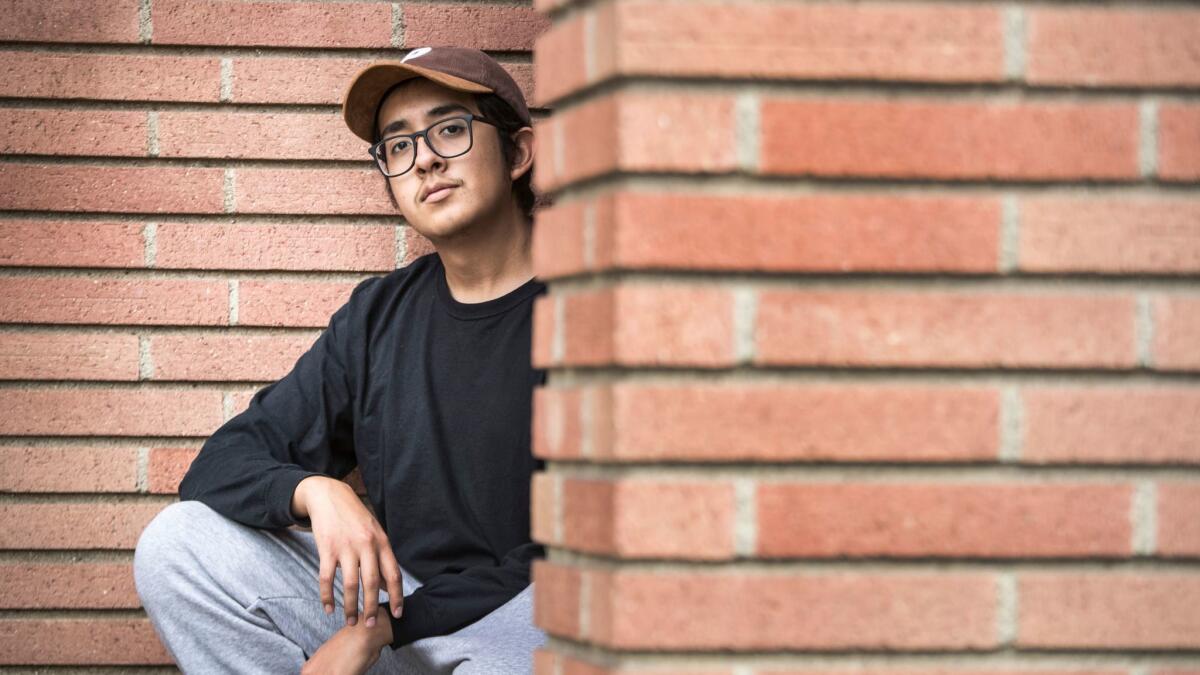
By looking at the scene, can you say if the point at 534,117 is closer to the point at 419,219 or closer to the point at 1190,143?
the point at 419,219

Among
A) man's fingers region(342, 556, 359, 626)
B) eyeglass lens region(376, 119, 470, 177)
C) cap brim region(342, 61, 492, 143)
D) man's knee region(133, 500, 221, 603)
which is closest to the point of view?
man's fingers region(342, 556, 359, 626)

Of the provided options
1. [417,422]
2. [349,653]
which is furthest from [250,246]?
[349,653]

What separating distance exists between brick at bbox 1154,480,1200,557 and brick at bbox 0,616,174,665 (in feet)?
7.67

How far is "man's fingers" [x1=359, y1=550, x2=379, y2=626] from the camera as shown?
2.37 metres

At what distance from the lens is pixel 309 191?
9.80 feet

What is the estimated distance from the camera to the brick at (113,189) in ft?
9.61

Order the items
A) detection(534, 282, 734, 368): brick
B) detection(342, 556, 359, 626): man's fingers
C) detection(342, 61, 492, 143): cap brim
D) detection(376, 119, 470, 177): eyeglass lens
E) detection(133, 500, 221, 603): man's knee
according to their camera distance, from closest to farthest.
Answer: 1. detection(534, 282, 734, 368): brick
2. detection(342, 556, 359, 626): man's fingers
3. detection(133, 500, 221, 603): man's knee
4. detection(342, 61, 492, 143): cap brim
5. detection(376, 119, 470, 177): eyeglass lens

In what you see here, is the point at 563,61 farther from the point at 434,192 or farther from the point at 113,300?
the point at 113,300

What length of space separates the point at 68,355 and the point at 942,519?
7.43 ft

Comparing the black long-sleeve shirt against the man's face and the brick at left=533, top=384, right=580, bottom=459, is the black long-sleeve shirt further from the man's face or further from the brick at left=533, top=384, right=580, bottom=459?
the brick at left=533, top=384, right=580, bottom=459

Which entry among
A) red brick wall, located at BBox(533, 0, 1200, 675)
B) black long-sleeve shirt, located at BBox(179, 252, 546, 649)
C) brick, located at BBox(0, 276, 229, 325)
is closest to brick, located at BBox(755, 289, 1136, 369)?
red brick wall, located at BBox(533, 0, 1200, 675)

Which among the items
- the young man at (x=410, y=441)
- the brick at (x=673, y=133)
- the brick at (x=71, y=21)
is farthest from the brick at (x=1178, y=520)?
the brick at (x=71, y=21)

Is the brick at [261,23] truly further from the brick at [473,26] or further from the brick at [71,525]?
the brick at [71,525]

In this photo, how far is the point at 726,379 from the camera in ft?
4.34
